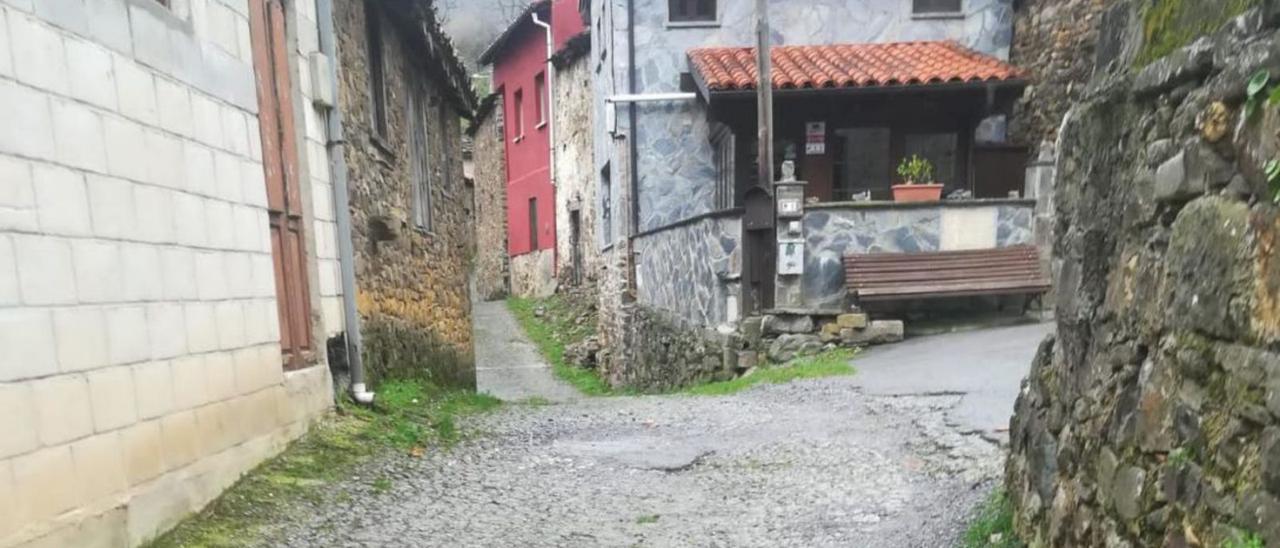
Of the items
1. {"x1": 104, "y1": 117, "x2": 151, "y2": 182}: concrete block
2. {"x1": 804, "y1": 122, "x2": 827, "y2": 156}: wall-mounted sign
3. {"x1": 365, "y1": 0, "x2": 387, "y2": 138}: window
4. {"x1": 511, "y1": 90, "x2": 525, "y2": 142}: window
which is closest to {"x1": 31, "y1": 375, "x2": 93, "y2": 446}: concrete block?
{"x1": 104, "y1": 117, "x2": 151, "y2": 182}: concrete block

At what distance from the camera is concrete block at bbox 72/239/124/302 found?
8.30 ft

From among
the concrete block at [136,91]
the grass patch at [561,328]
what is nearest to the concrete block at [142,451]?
→ the concrete block at [136,91]

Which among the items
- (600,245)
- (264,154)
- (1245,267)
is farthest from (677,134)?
(1245,267)

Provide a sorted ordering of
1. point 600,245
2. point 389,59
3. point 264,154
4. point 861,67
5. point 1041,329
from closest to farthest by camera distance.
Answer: point 264,154 < point 389,59 < point 1041,329 < point 861,67 < point 600,245

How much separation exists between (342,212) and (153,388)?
2.32m

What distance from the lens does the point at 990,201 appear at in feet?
27.4

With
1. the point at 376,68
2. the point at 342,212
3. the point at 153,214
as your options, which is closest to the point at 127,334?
the point at 153,214

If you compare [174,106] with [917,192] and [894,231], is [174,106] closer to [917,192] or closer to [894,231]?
[894,231]

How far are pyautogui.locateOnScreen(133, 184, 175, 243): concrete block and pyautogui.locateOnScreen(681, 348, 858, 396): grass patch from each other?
16.9 feet

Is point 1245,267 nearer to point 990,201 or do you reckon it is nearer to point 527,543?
point 527,543

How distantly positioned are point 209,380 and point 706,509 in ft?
7.92

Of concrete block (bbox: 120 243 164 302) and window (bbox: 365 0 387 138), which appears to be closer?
concrete block (bbox: 120 243 164 302)

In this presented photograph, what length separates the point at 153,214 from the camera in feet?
9.82

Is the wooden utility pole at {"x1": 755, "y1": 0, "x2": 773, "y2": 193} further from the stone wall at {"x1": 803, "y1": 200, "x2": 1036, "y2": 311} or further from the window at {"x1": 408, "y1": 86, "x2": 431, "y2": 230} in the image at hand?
the window at {"x1": 408, "y1": 86, "x2": 431, "y2": 230}
